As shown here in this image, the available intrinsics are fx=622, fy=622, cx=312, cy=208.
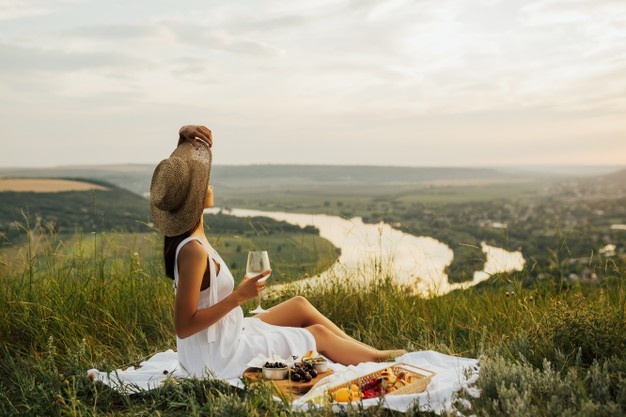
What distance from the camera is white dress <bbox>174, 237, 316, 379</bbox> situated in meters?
4.41

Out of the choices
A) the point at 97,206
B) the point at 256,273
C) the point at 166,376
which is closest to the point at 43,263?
the point at 97,206

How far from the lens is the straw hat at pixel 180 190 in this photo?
421 centimetres

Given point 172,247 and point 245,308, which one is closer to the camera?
point 172,247

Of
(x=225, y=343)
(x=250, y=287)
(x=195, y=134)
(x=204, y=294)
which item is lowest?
(x=225, y=343)

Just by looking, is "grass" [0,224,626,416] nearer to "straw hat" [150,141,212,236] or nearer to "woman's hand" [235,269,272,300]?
"woman's hand" [235,269,272,300]

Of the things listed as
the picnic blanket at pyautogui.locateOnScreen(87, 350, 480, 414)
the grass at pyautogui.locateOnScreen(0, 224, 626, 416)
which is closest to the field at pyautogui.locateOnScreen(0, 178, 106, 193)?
the grass at pyautogui.locateOnScreen(0, 224, 626, 416)

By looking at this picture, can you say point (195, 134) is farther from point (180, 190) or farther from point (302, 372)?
point (302, 372)

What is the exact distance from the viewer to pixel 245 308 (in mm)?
6953

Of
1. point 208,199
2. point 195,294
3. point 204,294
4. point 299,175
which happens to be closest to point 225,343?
point 204,294

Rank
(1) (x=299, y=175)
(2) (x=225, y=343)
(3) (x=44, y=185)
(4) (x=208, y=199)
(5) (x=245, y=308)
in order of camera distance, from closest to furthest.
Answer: (4) (x=208, y=199) → (2) (x=225, y=343) → (5) (x=245, y=308) → (3) (x=44, y=185) → (1) (x=299, y=175)

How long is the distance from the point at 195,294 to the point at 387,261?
3364 millimetres

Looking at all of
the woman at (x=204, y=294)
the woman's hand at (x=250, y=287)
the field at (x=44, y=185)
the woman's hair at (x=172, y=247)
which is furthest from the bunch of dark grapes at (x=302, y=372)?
the field at (x=44, y=185)

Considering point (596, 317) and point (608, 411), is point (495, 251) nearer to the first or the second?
point (596, 317)

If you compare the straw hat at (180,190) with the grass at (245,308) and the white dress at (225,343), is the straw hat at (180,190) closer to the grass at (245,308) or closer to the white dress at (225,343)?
the white dress at (225,343)
